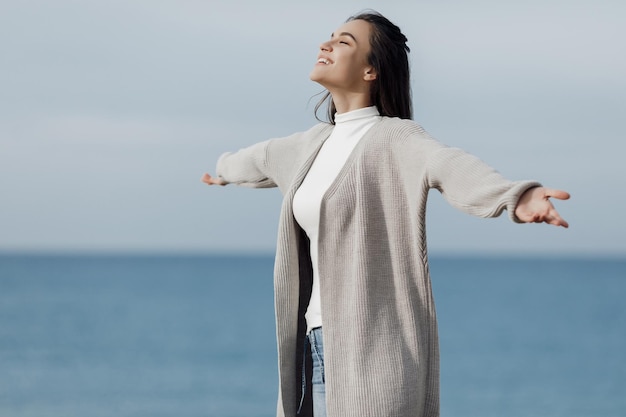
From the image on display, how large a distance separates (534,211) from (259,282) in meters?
46.9

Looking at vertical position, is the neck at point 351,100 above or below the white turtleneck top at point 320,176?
above

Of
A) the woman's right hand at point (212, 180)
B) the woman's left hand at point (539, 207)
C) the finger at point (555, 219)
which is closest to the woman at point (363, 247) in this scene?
the woman's left hand at point (539, 207)

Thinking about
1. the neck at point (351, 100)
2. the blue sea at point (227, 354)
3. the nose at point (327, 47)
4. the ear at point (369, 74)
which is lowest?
the blue sea at point (227, 354)

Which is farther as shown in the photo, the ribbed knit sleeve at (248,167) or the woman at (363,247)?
the ribbed knit sleeve at (248,167)

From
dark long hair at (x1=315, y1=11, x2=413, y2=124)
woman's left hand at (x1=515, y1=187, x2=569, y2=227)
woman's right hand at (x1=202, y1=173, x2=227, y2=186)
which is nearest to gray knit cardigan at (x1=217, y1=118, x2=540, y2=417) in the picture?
dark long hair at (x1=315, y1=11, x2=413, y2=124)

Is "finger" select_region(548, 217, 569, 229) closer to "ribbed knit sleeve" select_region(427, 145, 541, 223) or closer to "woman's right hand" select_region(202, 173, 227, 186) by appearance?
"ribbed knit sleeve" select_region(427, 145, 541, 223)

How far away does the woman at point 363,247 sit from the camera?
10.5 feet

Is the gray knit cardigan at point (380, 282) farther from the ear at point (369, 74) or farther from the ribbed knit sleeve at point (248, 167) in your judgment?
the ribbed knit sleeve at point (248, 167)

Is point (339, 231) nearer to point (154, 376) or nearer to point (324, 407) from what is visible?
point (324, 407)

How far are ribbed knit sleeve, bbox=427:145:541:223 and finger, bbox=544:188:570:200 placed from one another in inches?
2.3

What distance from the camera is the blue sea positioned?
14953 mm

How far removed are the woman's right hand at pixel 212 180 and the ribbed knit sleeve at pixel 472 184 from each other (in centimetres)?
127

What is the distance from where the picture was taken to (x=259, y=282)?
1944 inches

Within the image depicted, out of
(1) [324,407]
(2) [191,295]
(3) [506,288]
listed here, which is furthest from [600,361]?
(3) [506,288]
